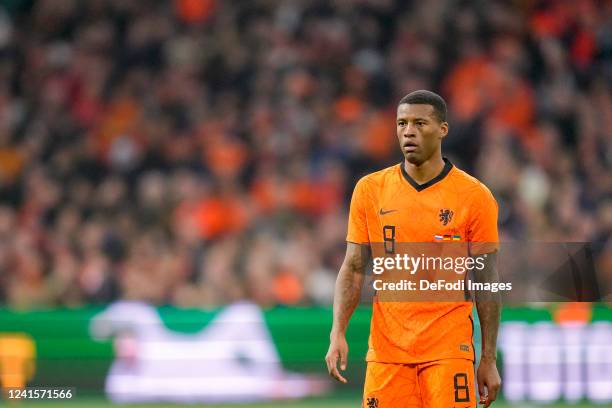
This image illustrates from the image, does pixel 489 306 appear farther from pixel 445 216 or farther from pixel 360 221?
pixel 360 221

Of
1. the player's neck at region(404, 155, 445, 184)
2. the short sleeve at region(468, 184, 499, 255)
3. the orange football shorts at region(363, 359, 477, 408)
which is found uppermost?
the player's neck at region(404, 155, 445, 184)

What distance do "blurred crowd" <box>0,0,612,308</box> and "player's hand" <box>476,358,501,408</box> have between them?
579cm

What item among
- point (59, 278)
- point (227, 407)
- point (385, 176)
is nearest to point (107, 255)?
point (59, 278)

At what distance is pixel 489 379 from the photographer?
5.54 meters

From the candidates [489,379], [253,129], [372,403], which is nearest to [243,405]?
[253,129]

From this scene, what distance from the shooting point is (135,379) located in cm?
1058

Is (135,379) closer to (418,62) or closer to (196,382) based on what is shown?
(196,382)

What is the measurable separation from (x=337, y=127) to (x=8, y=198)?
12.6ft

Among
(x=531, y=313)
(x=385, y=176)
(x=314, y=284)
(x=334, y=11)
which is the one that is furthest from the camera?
(x=334, y=11)

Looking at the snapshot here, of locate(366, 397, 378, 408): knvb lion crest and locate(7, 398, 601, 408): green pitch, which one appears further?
locate(7, 398, 601, 408): green pitch

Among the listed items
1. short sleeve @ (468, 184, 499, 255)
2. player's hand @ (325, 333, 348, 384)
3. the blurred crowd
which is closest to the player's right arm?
player's hand @ (325, 333, 348, 384)

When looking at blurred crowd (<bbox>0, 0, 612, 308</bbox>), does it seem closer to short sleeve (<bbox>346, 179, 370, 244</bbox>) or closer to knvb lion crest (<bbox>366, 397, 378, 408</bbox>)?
short sleeve (<bbox>346, 179, 370, 244</bbox>)

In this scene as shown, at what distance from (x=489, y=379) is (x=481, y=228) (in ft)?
2.37

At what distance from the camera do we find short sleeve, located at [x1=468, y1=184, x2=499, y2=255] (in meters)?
5.62
